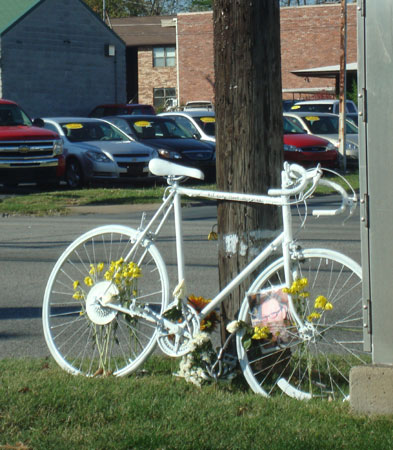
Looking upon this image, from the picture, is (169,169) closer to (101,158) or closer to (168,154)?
(101,158)

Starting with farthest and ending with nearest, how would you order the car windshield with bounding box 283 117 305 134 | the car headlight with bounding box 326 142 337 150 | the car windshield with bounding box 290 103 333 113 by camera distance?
the car windshield with bounding box 290 103 333 113, the car windshield with bounding box 283 117 305 134, the car headlight with bounding box 326 142 337 150

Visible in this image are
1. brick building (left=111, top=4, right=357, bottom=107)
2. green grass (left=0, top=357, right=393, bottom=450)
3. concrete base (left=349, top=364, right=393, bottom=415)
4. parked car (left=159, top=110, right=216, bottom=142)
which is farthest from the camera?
brick building (left=111, top=4, right=357, bottom=107)

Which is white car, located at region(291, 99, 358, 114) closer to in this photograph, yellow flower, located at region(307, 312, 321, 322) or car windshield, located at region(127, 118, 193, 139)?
car windshield, located at region(127, 118, 193, 139)

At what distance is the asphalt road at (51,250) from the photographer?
22.6 ft

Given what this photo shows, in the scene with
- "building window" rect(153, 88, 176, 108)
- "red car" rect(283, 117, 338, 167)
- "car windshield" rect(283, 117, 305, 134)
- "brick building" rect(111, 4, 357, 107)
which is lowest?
"red car" rect(283, 117, 338, 167)

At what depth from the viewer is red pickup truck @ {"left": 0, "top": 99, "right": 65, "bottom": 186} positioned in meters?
19.9

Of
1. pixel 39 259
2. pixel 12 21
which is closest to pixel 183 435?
pixel 39 259

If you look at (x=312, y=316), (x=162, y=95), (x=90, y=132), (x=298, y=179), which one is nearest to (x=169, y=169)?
(x=298, y=179)

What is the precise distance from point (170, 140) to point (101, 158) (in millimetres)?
2310

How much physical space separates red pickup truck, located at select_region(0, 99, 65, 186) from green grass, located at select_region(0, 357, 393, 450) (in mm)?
15395

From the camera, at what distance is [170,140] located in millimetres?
21812

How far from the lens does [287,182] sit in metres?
4.56

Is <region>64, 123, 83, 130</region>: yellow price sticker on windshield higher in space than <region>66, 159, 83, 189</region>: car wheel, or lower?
higher

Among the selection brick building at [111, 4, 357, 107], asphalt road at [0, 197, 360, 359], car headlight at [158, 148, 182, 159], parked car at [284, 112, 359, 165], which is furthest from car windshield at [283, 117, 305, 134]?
brick building at [111, 4, 357, 107]
